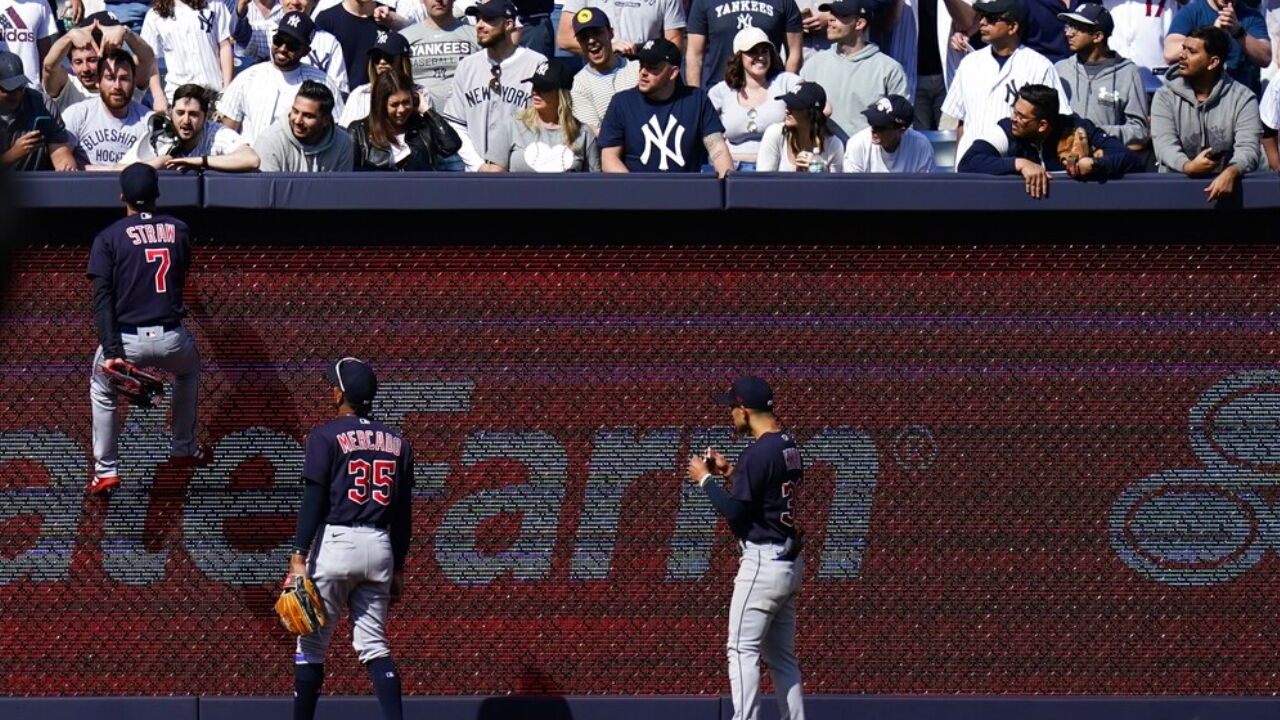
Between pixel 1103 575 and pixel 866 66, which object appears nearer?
pixel 1103 575

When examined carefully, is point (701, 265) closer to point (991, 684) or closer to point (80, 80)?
point (991, 684)

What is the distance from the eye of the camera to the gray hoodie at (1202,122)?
846cm

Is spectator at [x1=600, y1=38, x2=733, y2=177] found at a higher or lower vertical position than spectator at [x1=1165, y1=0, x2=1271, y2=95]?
lower

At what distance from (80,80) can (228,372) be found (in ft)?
11.8

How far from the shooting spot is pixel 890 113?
9.00 m

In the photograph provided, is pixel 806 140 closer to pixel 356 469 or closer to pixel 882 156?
pixel 882 156

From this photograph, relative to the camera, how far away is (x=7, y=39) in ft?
36.9

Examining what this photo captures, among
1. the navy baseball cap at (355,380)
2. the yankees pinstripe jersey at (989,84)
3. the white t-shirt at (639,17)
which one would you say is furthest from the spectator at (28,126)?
the yankees pinstripe jersey at (989,84)

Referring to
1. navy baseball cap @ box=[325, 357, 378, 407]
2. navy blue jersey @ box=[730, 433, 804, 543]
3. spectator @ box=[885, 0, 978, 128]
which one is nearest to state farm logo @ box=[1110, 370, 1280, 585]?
navy blue jersey @ box=[730, 433, 804, 543]

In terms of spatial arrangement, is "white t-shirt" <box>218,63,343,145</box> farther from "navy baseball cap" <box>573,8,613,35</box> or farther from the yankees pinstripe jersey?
the yankees pinstripe jersey

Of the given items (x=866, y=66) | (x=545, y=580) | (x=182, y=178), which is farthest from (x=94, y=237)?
(x=866, y=66)

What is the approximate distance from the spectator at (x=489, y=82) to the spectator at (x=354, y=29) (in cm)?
88

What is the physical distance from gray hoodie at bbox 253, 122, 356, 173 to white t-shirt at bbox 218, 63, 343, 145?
1464 mm

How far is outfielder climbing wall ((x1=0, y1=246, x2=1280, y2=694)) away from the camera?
8.12m
